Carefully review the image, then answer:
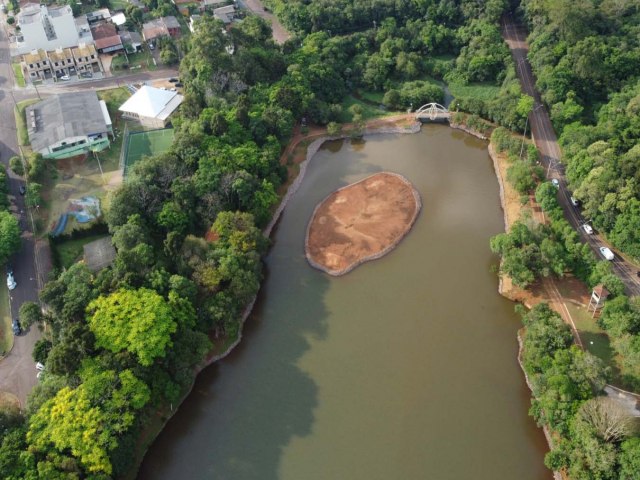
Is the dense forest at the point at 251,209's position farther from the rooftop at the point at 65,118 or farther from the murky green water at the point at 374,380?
the rooftop at the point at 65,118

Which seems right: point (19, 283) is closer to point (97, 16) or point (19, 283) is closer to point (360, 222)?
point (360, 222)

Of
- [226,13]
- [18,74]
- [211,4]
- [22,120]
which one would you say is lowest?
[22,120]

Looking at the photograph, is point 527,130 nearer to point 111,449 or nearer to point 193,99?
point 193,99

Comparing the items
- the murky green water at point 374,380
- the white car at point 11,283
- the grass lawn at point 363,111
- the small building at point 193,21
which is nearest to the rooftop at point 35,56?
the small building at point 193,21

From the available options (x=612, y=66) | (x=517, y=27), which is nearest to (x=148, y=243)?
(x=612, y=66)

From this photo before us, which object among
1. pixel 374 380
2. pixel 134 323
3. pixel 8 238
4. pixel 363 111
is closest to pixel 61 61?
pixel 8 238
